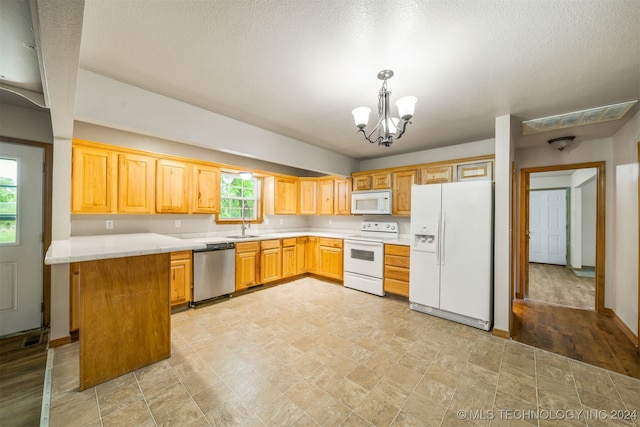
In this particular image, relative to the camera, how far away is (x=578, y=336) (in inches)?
108

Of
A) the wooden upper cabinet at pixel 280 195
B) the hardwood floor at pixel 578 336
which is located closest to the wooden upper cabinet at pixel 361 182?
the wooden upper cabinet at pixel 280 195

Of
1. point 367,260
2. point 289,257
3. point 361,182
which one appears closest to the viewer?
point 367,260

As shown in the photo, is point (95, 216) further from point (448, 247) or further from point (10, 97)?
point (448, 247)

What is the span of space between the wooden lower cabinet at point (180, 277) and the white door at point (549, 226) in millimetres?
7733

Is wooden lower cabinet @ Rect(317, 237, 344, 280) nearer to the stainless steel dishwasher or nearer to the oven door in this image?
the oven door

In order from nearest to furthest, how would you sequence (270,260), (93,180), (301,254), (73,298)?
1. (73,298)
2. (93,180)
3. (270,260)
4. (301,254)

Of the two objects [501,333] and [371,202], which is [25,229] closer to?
[371,202]

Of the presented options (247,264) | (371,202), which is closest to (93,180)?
(247,264)

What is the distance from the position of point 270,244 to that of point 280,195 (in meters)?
1.07

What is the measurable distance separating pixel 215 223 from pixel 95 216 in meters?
1.53

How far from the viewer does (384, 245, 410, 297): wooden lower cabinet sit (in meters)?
3.68

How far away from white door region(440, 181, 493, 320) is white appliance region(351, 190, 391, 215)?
120 cm

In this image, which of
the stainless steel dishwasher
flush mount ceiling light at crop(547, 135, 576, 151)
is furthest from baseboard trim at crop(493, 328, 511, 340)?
the stainless steel dishwasher

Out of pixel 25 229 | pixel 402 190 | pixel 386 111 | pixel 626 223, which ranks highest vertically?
pixel 386 111
